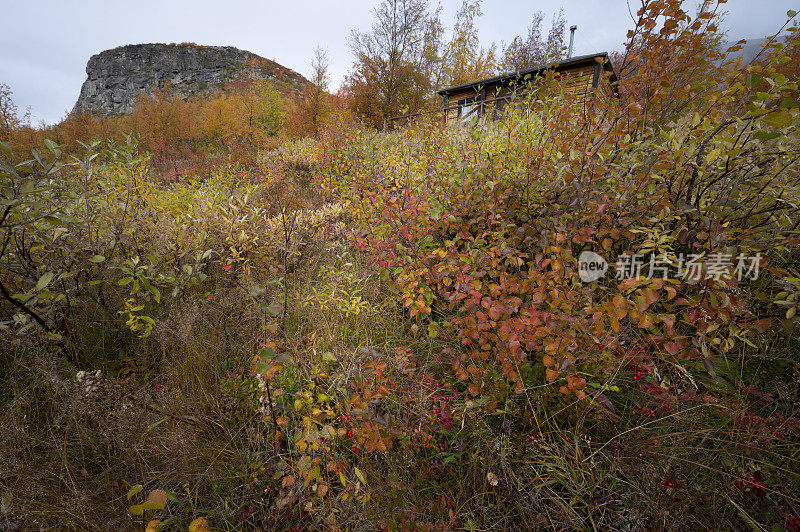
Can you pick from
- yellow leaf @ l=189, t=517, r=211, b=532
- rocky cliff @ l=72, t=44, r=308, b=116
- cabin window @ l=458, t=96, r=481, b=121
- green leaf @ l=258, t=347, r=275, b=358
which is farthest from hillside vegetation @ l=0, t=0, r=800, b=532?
rocky cliff @ l=72, t=44, r=308, b=116

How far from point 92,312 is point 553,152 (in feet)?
12.6

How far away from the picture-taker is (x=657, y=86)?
1.83m

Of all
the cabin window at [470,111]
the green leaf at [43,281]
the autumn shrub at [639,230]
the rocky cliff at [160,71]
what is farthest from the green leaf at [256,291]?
the rocky cliff at [160,71]

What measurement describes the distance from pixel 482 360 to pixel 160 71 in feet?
241

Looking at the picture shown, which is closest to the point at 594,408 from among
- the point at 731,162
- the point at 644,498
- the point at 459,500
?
the point at 644,498

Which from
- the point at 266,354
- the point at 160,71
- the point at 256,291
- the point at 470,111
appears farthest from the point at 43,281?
the point at 160,71

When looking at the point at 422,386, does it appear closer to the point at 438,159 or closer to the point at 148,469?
the point at 148,469

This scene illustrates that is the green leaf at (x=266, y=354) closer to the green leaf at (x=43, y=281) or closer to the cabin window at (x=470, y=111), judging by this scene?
the green leaf at (x=43, y=281)

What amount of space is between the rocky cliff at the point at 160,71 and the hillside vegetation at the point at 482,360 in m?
57.9

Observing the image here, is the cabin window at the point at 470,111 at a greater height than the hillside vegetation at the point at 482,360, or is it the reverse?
the cabin window at the point at 470,111

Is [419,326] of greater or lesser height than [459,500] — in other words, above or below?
above

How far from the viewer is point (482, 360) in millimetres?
2061

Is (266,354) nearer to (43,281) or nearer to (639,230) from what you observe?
(43,281)

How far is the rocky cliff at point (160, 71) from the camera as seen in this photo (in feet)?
167
